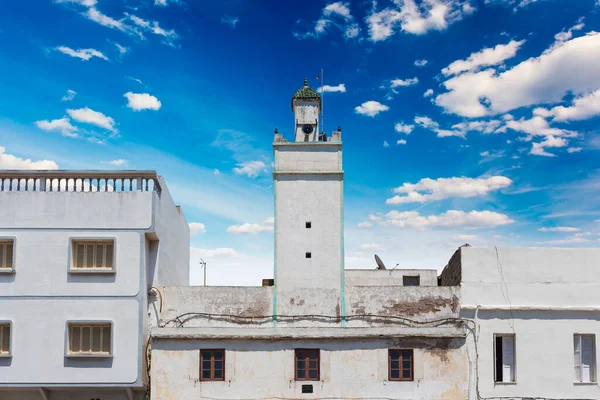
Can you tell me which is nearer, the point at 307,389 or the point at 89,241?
the point at 89,241

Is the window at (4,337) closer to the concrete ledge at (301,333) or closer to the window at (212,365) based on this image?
the concrete ledge at (301,333)

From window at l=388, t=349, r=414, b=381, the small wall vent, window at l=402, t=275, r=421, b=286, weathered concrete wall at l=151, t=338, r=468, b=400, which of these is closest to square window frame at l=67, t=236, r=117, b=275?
weathered concrete wall at l=151, t=338, r=468, b=400

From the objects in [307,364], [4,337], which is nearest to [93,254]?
[4,337]

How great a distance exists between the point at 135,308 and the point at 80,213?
3.62 metres

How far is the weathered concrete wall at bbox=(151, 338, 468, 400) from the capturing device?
2150cm

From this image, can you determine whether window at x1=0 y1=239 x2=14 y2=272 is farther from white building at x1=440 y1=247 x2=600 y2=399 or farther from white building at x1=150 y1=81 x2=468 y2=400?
white building at x1=440 y1=247 x2=600 y2=399

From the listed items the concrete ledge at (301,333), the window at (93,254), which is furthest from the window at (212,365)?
the window at (93,254)

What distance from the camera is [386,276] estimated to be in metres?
31.7

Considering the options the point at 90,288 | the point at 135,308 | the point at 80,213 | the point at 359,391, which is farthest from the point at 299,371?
the point at 80,213

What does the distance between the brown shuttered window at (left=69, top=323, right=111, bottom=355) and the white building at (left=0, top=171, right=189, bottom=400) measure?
3 centimetres

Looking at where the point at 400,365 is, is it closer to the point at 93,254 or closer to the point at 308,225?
the point at 308,225

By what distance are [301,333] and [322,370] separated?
55.2 inches

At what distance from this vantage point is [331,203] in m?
23.0

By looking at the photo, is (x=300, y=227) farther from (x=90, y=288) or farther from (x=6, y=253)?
(x=6, y=253)
